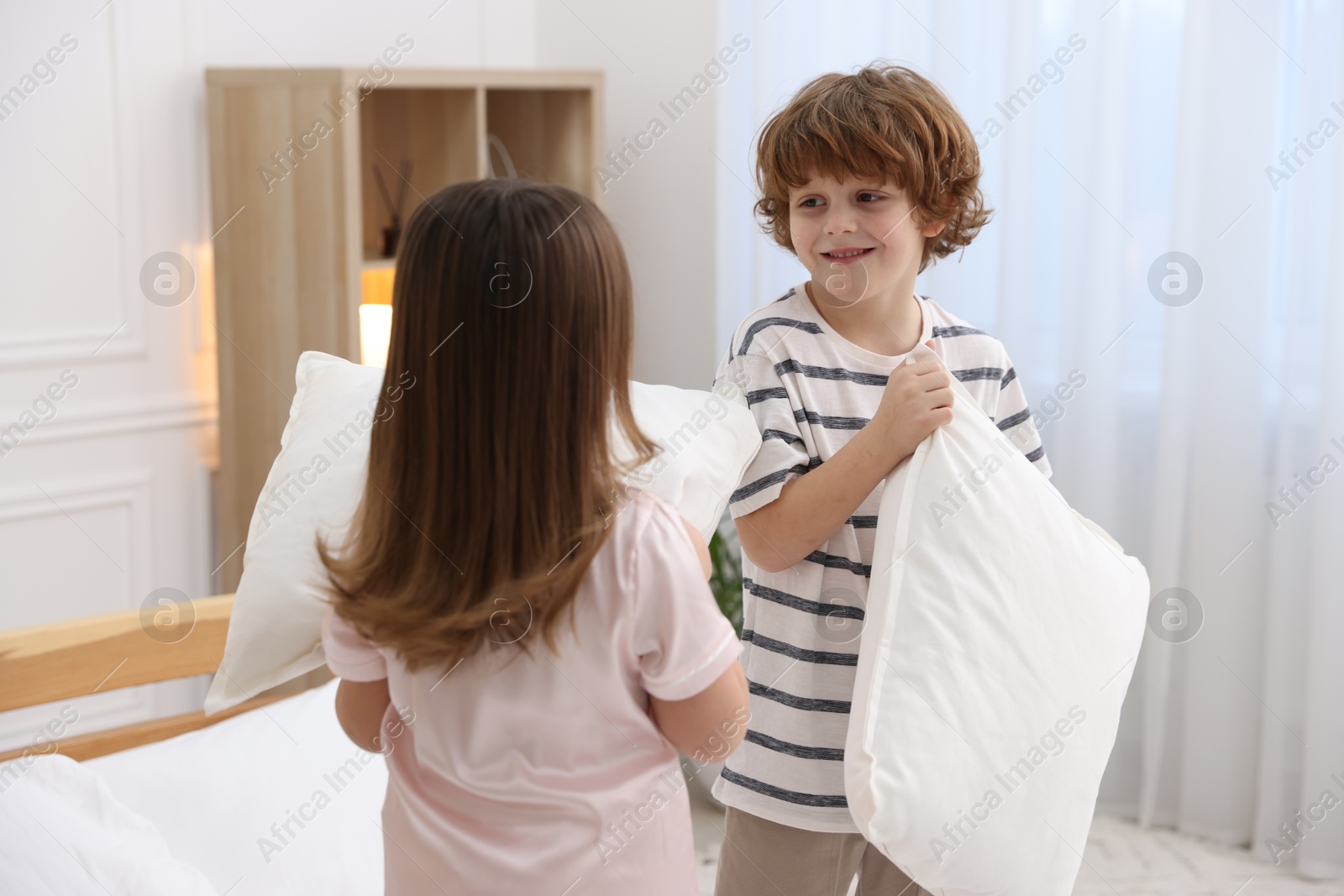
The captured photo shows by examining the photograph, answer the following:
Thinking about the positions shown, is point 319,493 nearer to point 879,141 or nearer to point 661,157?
point 879,141

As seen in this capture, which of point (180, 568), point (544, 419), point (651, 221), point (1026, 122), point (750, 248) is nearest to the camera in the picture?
point (544, 419)

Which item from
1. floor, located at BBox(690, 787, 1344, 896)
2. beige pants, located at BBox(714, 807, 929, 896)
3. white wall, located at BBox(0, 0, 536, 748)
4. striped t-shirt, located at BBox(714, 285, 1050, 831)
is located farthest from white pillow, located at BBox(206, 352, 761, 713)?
white wall, located at BBox(0, 0, 536, 748)

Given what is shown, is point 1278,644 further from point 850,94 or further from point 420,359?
point 420,359

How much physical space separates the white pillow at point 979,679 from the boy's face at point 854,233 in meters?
0.14

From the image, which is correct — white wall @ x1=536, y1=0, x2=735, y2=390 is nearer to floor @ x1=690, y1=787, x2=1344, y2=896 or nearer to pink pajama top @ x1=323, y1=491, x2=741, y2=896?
floor @ x1=690, y1=787, x2=1344, y2=896

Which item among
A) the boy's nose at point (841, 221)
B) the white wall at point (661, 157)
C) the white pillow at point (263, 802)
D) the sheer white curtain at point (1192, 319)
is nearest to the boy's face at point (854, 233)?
the boy's nose at point (841, 221)

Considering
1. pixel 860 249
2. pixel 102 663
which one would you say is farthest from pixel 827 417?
pixel 102 663

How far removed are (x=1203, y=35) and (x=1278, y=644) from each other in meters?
1.09

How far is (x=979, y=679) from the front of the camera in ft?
3.12

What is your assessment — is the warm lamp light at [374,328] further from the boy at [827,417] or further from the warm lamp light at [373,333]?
the boy at [827,417]

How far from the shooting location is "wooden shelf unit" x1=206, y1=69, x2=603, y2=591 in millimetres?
2150

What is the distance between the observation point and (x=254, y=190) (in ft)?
7.32

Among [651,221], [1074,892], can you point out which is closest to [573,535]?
[1074,892]

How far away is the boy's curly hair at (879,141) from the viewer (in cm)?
100
